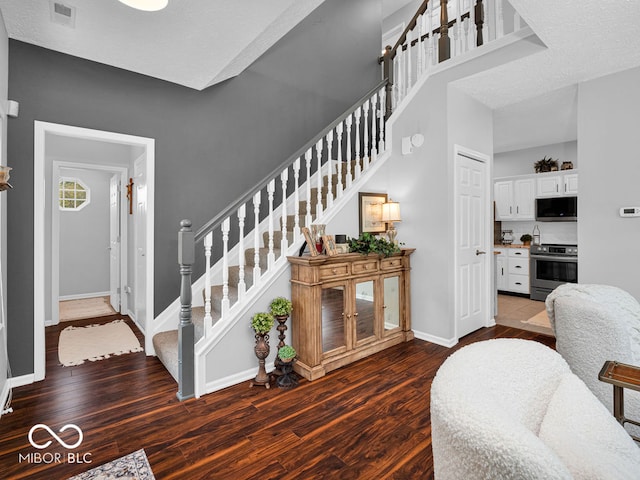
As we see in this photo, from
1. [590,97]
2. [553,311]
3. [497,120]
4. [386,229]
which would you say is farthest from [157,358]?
[497,120]

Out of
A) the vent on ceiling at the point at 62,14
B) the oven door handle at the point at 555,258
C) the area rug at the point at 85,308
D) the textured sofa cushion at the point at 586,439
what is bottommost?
the area rug at the point at 85,308

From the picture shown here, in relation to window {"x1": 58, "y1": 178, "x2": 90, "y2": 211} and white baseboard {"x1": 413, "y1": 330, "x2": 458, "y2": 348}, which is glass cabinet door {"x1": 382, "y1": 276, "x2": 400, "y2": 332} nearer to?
white baseboard {"x1": 413, "y1": 330, "x2": 458, "y2": 348}

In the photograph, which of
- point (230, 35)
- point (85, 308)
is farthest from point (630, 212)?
point (85, 308)

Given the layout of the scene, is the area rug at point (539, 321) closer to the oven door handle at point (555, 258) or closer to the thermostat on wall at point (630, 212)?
the oven door handle at point (555, 258)

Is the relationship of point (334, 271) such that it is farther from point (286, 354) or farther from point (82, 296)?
point (82, 296)

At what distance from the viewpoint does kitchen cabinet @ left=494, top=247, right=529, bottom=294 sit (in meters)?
6.02

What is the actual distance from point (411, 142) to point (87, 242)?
5992 mm

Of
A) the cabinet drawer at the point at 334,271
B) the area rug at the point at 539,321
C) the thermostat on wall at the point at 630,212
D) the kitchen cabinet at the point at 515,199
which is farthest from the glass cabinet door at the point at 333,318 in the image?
the kitchen cabinet at the point at 515,199

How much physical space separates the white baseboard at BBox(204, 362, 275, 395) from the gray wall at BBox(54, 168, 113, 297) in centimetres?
500

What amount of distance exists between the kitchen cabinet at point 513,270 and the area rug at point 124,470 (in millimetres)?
5816

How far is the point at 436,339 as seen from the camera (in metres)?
3.69

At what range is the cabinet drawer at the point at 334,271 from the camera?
9.60 feet

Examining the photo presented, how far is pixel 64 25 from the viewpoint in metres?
2.40

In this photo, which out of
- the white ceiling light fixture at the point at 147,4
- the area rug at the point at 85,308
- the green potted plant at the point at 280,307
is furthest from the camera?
the area rug at the point at 85,308
